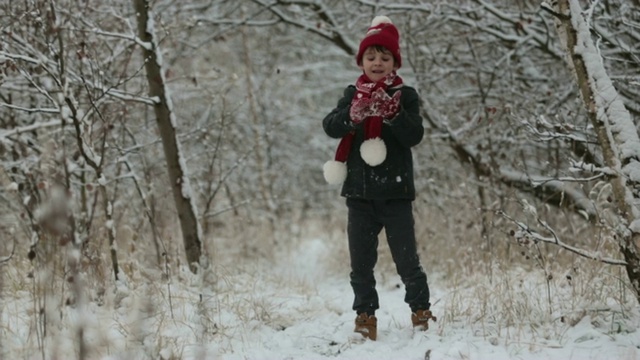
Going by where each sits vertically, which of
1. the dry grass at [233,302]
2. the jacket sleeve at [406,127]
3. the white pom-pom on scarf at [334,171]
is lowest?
the dry grass at [233,302]

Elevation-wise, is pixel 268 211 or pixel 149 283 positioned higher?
pixel 268 211

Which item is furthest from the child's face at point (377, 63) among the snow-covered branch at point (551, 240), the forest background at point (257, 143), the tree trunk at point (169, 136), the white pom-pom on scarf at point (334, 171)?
the tree trunk at point (169, 136)

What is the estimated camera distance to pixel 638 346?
10.5 feet

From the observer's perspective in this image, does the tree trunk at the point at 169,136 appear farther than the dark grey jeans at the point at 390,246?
Yes

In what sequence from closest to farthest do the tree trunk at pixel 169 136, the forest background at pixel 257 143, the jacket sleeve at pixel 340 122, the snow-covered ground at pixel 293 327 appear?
the snow-covered ground at pixel 293 327 < the jacket sleeve at pixel 340 122 < the forest background at pixel 257 143 < the tree trunk at pixel 169 136

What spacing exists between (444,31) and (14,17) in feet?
15.8

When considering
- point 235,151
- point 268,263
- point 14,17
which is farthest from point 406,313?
point 235,151

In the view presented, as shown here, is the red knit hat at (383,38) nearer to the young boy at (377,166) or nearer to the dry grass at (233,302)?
the young boy at (377,166)

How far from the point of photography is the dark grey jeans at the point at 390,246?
12.3 ft

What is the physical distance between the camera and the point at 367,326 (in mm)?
3760

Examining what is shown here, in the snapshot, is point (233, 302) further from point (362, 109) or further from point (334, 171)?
point (362, 109)

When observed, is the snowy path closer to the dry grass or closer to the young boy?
the dry grass

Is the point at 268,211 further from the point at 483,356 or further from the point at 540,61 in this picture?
the point at 483,356

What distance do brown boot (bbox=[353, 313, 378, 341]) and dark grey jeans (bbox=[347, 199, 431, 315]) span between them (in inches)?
3.2
